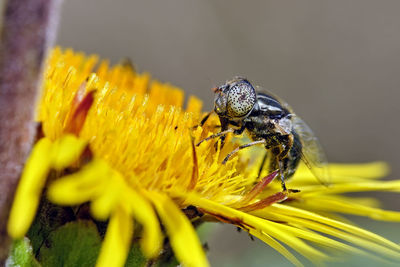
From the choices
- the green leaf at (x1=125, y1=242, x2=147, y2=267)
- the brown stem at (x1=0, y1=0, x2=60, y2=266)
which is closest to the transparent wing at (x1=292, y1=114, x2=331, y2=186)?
the green leaf at (x1=125, y1=242, x2=147, y2=267)

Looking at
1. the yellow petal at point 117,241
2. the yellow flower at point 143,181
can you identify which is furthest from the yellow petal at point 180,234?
the yellow petal at point 117,241

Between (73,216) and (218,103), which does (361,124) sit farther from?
(73,216)

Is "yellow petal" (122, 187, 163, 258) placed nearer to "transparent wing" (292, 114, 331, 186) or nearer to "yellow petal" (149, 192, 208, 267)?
"yellow petal" (149, 192, 208, 267)

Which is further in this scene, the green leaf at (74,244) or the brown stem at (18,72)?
the green leaf at (74,244)

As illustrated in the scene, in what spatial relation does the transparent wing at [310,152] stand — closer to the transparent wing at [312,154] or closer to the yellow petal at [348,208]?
the transparent wing at [312,154]

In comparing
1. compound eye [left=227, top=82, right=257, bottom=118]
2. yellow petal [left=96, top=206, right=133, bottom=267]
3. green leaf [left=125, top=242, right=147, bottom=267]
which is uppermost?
compound eye [left=227, top=82, right=257, bottom=118]

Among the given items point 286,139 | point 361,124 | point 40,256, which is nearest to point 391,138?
point 361,124
